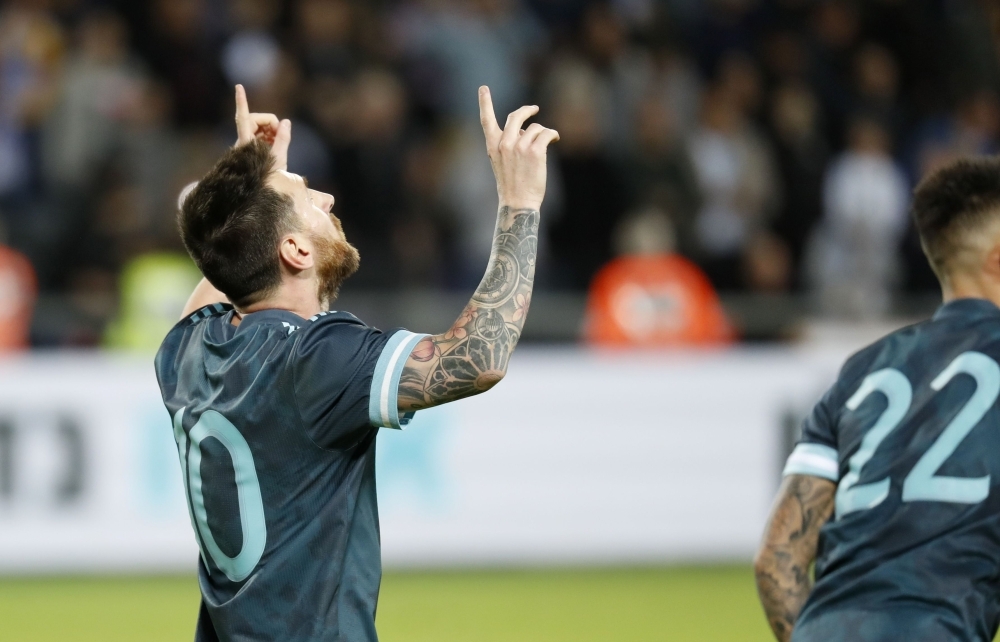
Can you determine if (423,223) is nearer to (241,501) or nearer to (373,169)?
(373,169)

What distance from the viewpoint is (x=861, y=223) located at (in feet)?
40.4

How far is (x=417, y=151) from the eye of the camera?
1206 centimetres

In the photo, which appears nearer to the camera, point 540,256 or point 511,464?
point 511,464

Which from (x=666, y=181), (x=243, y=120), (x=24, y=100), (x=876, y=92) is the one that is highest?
(x=24, y=100)

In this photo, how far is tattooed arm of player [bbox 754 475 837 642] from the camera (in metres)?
3.39

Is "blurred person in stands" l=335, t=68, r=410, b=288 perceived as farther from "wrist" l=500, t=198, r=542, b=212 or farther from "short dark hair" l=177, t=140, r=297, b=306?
"wrist" l=500, t=198, r=542, b=212

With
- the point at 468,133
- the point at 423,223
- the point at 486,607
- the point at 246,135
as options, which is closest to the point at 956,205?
the point at 246,135

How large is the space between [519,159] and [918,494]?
1.20 metres

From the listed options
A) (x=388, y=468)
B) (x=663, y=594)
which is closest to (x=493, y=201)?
(x=388, y=468)

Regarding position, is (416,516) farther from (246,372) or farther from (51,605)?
(246,372)

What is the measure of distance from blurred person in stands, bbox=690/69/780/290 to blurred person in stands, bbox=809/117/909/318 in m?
0.59

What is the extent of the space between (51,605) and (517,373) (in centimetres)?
332

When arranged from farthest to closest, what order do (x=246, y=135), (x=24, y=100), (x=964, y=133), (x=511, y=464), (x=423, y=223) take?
(x=964, y=133)
(x=24, y=100)
(x=423, y=223)
(x=511, y=464)
(x=246, y=135)

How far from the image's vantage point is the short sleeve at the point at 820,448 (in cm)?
338
